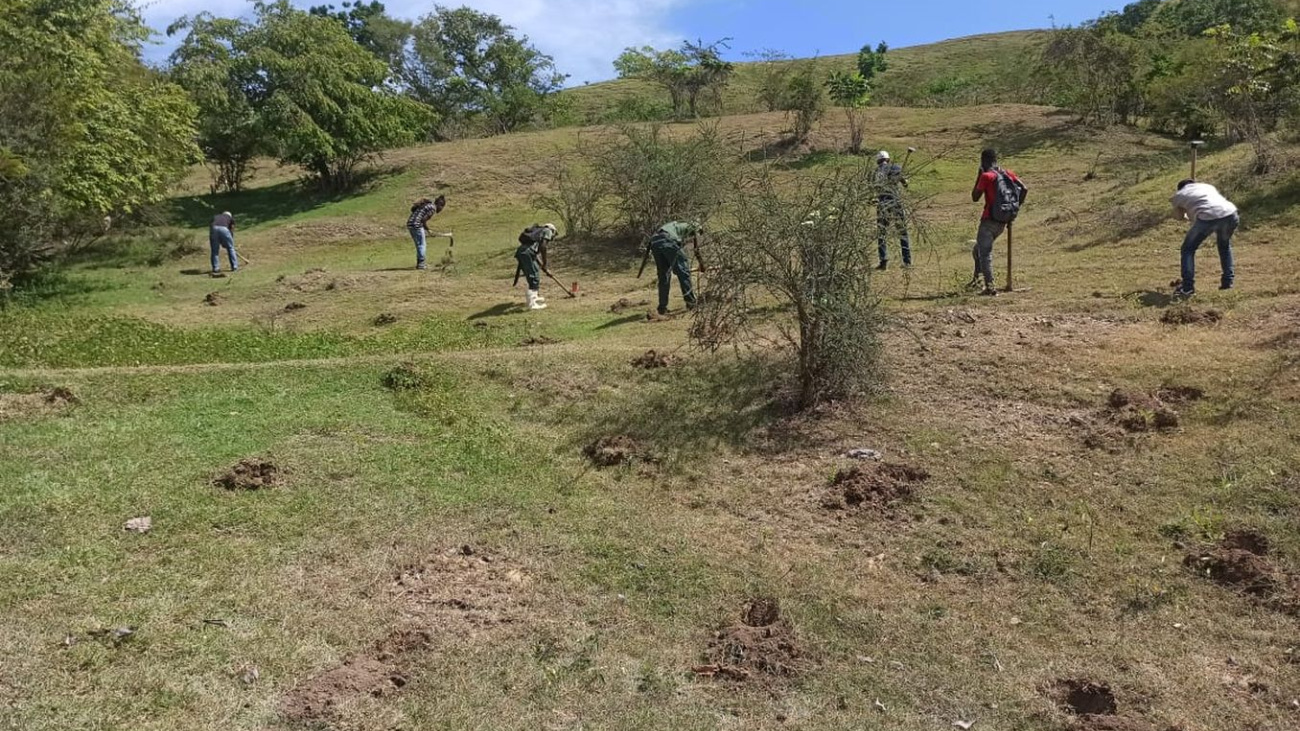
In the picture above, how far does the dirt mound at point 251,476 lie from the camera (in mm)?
6711

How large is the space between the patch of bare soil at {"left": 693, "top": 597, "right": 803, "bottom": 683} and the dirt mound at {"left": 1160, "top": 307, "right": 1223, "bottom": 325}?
571 cm

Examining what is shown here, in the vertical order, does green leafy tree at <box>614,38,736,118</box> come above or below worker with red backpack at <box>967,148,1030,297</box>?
above

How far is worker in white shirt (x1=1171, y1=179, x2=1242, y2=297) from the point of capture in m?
8.99

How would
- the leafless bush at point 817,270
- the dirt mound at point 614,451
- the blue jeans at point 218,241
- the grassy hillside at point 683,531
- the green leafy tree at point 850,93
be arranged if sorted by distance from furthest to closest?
the green leafy tree at point 850,93
the blue jeans at point 218,241
the dirt mound at point 614,451
the leafless bush at point 817,270
the grassy hillside at point 683,531

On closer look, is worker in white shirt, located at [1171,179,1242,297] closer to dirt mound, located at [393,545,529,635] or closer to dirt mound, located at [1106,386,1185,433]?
dirt mound, located at [1106,386,1185,433]

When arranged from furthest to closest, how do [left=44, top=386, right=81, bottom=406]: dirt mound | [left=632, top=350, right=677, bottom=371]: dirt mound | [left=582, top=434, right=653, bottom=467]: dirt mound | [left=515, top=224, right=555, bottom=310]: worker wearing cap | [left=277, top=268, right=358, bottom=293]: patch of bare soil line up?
[left=277, top=268, right=358, bottom=293]: patch of bare soil → [left=515, top=224, right=555, bottom=310]: worker wearing cap → [left=632, top=350, right=677, bottom=371]: dirt mound → [left=44, top=386, right=81, bottom=406]: dirt mound → [left=582, top=434, right=653, bottom=467]: dirt mound

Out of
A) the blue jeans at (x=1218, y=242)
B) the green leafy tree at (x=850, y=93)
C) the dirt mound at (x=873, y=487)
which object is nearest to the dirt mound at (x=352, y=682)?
the dirt mound at (x=873, y=487)

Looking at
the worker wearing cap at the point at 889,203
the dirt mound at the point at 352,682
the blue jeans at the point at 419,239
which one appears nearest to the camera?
the dirt mound at the point at 352,682

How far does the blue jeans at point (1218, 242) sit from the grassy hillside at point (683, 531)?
36 cm

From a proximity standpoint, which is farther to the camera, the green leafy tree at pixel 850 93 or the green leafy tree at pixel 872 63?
the green leafy tree at pixel 872 63

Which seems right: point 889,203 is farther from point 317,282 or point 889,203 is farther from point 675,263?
point 317,282

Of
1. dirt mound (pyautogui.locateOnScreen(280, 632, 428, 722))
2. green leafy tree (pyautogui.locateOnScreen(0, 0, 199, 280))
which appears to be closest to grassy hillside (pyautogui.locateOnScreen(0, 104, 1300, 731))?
dirt mound (pyautogui.locateOnScreen(280, 632, 428, 722))

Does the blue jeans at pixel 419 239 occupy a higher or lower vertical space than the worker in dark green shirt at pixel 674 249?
higher

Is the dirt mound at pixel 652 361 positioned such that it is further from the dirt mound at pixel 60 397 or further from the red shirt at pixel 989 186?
the dirt mound at pixel 60 397
